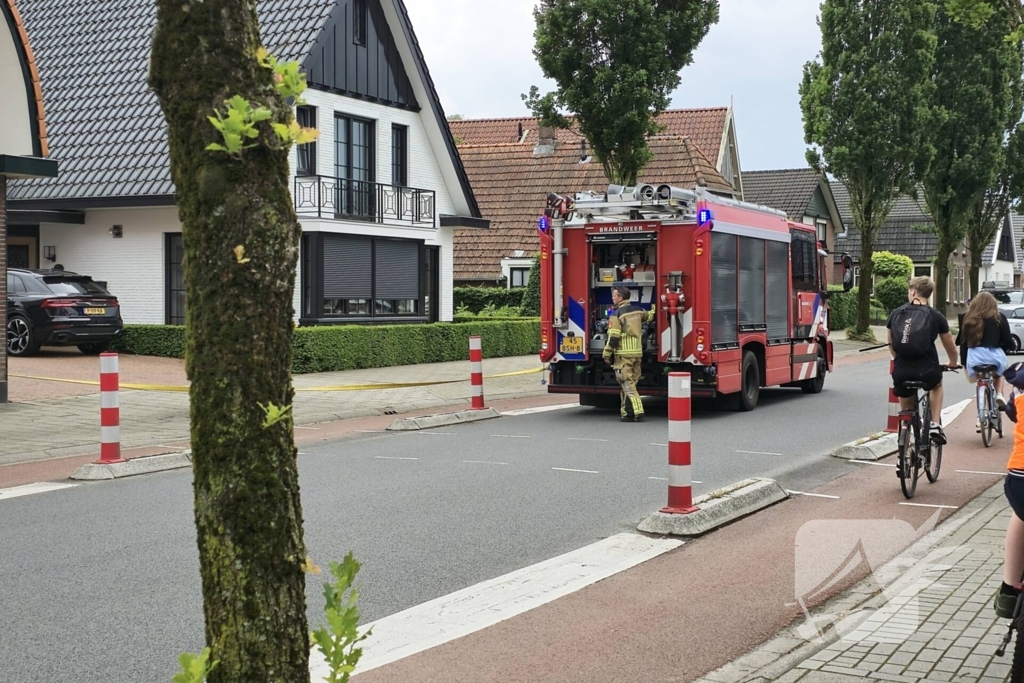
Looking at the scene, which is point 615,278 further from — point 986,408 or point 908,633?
point 908,633

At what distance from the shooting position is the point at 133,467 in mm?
11133

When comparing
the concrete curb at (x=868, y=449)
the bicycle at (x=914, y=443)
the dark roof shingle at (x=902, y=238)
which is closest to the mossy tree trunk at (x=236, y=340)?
the bicycle at (x=914, y=443)

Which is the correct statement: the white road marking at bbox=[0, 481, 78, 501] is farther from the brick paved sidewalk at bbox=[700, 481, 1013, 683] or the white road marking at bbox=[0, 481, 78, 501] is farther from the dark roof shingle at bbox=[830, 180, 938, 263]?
the dark roof shingle at bbox=[830, 180, 938, 263]

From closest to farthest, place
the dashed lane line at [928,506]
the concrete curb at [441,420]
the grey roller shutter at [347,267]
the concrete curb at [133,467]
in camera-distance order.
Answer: the dashed lane line at [928,506]
the concrete curb at [133,467]
the concrete curb at [441,420]
the grey roller shutter at [347,267]

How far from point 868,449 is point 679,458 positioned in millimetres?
4553

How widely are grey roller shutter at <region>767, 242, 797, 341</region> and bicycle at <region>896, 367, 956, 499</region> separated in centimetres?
737

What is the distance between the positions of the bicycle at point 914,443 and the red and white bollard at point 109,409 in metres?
6.90

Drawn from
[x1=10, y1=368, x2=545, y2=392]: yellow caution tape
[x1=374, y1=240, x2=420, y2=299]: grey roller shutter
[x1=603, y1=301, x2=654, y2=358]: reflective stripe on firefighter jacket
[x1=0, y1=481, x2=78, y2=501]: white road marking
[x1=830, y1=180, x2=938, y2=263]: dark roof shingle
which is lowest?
[x1=0, y1=481, x2=78, y2=501]: white road marking

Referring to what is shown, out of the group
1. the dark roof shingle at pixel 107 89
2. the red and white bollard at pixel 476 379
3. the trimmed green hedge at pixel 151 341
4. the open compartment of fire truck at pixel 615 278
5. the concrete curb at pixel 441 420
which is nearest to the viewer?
the concrete curb at pixel 441 420

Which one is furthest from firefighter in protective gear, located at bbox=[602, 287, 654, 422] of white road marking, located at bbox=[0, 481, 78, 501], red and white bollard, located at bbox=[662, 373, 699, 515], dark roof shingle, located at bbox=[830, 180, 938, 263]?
dark roof shingle, located at bbox=[830, 180, 938, 263]

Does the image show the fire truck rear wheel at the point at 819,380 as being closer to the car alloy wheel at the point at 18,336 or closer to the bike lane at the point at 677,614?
the bike lane at the point at 677,614

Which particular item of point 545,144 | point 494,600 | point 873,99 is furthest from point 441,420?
point 545,144

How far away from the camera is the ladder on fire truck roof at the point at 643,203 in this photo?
15617 millimetres

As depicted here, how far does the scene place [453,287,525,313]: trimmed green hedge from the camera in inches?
1432
